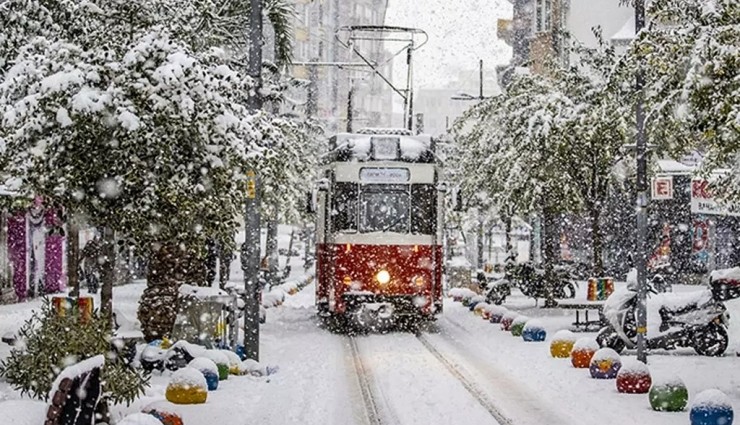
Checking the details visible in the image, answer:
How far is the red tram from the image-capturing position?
2248 cm

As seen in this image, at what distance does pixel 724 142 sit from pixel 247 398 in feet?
21.7

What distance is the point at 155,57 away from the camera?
13820 millimetres

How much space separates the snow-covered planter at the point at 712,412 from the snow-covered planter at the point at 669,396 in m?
1.31

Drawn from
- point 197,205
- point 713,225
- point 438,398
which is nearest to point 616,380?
point 438,398

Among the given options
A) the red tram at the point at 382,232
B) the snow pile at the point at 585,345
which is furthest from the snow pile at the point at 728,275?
the red tram at the point at 382,232

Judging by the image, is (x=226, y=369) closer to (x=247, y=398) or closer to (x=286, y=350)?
(x=247, y=398)

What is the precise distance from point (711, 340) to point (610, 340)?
5.69 ft

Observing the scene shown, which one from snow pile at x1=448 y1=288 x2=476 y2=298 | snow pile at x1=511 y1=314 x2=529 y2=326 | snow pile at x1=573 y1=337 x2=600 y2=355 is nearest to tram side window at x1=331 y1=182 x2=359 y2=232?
snow pile at x1=511 y1=314 x2=529 y2=326

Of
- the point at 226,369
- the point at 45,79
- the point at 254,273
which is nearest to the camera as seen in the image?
the point at 45,79

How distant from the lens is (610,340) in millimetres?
19344

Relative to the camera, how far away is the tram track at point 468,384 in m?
12.5

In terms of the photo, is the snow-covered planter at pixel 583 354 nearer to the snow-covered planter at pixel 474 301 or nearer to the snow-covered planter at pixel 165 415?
the snow-covered planter at pixel 165 415

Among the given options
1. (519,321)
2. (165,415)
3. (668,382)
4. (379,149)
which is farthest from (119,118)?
(519,321)

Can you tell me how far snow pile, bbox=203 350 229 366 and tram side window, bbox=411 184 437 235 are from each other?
25.0 feet
